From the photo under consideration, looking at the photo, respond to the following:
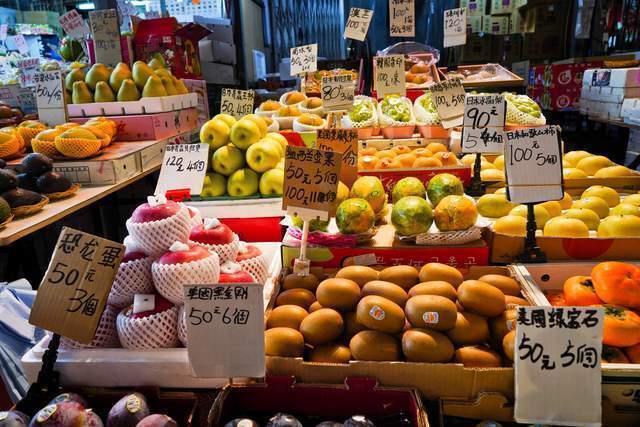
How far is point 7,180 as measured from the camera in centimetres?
245

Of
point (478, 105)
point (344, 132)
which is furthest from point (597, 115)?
point (344, 132)

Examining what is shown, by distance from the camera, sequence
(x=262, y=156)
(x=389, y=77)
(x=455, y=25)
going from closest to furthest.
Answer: (x=262, y=156) < (x=389, y=77) < (x=455, y=25)

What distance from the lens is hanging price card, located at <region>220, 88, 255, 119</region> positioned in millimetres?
3086

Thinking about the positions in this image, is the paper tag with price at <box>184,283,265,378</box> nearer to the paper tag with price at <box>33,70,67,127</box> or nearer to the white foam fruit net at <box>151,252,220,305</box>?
the white foam fruit net at <box>151,252,220,305</box>

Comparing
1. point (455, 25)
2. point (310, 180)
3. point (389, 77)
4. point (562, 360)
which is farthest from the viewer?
point (455, 25)

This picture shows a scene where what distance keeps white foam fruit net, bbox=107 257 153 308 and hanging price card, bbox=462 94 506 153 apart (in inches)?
63.1

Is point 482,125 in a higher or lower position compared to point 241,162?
higher

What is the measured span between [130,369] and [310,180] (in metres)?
0.80

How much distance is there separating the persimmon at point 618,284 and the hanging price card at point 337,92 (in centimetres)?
198

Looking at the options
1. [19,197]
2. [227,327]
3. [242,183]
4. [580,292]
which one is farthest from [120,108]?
[580,292]

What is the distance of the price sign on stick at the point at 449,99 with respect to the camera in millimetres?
2896

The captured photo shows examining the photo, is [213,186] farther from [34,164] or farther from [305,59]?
[305,59]

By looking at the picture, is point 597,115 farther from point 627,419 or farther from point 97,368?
point 97,368

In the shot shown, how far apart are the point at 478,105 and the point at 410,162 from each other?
439 mm
